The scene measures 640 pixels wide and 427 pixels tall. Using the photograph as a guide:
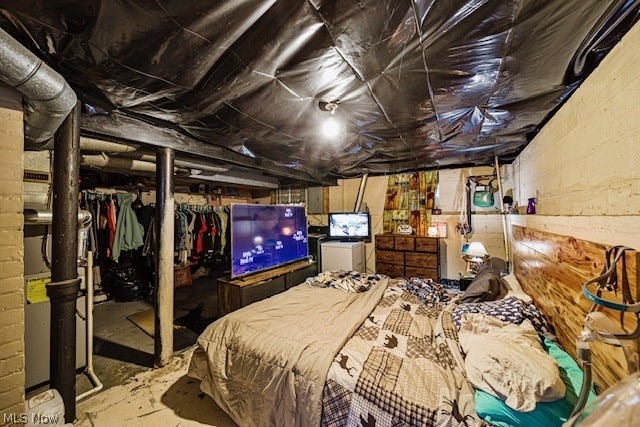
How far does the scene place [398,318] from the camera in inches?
75.2

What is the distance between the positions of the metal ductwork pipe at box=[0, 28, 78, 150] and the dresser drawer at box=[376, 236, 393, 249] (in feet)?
14.2

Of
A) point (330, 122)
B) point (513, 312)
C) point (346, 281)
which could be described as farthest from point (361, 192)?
point (513, 312)

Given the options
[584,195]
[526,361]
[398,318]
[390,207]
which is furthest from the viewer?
[390,207]

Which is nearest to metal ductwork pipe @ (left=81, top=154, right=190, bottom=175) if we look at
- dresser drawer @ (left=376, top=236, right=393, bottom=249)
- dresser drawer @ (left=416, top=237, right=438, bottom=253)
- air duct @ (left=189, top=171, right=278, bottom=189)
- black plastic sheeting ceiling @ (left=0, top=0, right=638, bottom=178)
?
air duct @ (left=189, top=171, right=278, bottom=189)

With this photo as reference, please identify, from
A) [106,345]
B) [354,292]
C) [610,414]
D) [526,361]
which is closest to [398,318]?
[354,292]

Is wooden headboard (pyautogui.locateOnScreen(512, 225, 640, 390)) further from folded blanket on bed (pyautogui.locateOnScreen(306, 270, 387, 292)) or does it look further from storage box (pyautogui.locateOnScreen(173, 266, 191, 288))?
storage box (pyautogui.locateOnScreen(173, 266, 191, 288))

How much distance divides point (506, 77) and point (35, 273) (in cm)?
403

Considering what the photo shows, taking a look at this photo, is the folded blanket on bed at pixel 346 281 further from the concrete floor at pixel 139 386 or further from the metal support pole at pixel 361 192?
the metal support pole at pixel 361 192

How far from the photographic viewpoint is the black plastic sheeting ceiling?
39.2 inches

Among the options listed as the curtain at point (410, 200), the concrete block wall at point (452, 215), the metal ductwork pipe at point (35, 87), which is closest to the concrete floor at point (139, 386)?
the metal ductwork pipe at point (35, 87)

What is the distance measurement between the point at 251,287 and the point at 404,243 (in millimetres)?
2937

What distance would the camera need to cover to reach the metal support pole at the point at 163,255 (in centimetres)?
232

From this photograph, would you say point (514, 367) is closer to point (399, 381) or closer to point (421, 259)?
point (399, 381)

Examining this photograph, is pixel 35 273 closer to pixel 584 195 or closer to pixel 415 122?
pixel 415 122
